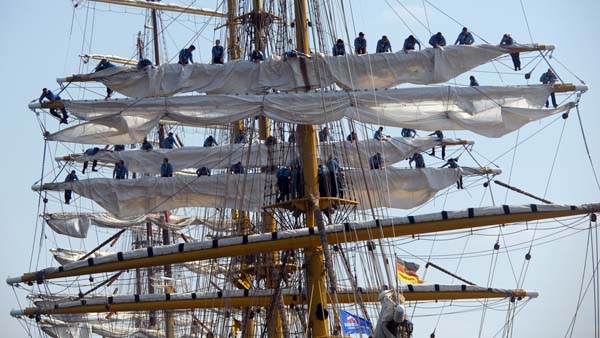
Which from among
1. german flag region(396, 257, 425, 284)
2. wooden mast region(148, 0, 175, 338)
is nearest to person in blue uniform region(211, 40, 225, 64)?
german flag region(396, 257, 425, 284)

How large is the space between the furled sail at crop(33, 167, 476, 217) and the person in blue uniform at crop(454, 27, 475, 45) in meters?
5.09

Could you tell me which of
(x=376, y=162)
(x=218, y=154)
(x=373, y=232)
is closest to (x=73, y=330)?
(x=218, y=154)

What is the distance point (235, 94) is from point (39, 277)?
7420mm

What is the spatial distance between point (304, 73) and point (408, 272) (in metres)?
6.62

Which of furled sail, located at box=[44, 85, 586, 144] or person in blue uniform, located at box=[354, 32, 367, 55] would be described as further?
person in blue uniform, located at box=[354, 32, 367, 55]

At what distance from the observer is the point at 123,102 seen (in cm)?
3391

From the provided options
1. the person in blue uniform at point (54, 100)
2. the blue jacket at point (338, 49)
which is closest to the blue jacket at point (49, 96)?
the person in blue uniform at point (54, 100)

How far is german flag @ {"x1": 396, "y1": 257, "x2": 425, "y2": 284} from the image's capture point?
34.1 metres

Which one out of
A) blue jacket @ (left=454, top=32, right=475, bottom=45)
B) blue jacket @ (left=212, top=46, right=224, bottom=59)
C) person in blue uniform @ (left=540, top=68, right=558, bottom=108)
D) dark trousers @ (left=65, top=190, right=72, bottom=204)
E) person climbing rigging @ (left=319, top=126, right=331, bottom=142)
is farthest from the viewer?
dark trousers @ (left=65, top=190, right=72, bottom=204)

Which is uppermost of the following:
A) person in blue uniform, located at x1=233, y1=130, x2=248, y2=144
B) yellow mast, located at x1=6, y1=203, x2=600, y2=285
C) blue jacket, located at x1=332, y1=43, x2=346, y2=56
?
person in blue uniform, located at x1=233, y1=130, x2=248, y2=144

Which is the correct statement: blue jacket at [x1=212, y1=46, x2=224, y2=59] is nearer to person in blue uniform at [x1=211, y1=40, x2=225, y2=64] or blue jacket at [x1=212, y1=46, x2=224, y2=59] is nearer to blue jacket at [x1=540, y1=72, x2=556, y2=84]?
person in blue uniform at [x1=211, y1=40, x2=225, y2=64]

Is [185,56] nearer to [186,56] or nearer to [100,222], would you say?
[186,56]

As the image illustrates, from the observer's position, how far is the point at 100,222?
156 feet

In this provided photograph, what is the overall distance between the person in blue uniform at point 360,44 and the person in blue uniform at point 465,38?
8.32 ft
